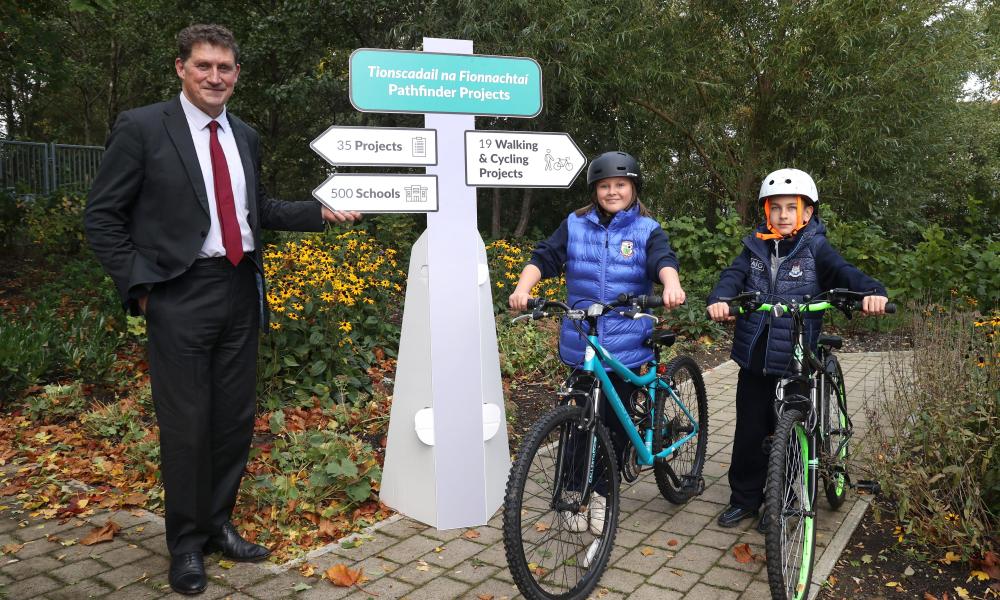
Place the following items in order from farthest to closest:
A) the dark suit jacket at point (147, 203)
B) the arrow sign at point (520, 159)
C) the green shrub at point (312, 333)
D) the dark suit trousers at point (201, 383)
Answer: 1. the green shrub at point (312, 333)
2. the arrow sign at point (520, 159)
3. the dark suit trousers at point (201, 383)
4. the dark suit jacket at point (147, 203)

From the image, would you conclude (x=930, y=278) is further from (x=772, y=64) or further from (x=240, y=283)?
(x=240, y=283)

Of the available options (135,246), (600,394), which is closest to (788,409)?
(600,394)

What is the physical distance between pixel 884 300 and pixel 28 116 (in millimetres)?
30503

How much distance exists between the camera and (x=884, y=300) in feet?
10.7

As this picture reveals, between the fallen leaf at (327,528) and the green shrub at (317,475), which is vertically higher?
the green shrub at (317,475)

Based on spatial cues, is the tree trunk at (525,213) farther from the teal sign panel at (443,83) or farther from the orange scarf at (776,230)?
the orange scarf at (776,230)

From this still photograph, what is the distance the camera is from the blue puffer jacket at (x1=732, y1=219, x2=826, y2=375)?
3613mm

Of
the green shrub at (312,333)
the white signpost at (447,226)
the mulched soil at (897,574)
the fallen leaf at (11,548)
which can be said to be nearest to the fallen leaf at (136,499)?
the fallen leaf at (11,548)

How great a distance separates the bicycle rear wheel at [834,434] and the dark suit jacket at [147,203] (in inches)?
116

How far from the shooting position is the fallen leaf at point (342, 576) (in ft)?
10.7

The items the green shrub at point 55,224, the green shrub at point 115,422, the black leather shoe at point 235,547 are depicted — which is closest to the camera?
the black leather shoe at point 235,547

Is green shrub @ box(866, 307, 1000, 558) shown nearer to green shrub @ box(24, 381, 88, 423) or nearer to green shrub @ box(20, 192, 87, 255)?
green shrub @ box(24, 381, 88, 423)

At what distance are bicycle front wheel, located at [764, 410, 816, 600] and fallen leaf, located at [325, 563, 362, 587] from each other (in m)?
1.69

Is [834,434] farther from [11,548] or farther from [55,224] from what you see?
[55,224]
